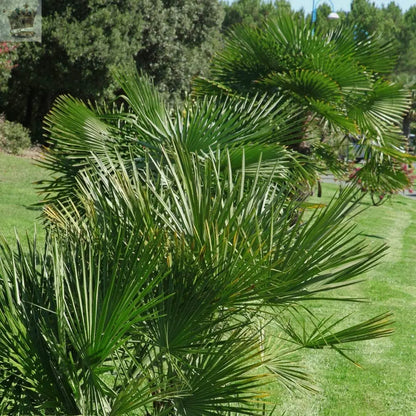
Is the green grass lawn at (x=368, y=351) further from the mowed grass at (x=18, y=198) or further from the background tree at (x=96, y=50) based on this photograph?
the background tree at (x=96, y=50)

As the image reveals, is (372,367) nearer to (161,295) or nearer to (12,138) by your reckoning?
(161,295)

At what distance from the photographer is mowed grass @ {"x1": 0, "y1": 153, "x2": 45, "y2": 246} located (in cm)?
1095

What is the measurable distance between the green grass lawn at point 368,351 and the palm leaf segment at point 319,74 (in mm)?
1158

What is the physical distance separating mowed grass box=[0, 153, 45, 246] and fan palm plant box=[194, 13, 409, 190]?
99.7 inches

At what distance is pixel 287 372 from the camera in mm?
3354

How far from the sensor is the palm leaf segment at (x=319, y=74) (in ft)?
23.6

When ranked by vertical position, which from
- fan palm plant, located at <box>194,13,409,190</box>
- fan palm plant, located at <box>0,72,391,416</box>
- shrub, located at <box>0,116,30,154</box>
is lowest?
shrub, located at <box>0,116,30,154</box>

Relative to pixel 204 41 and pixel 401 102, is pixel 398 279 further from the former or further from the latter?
pixel 204 41

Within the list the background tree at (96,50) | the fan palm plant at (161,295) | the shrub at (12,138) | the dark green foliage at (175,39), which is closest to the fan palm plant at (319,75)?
the fan palm plant at (161,295)

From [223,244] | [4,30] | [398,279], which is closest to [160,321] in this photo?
[223,244]

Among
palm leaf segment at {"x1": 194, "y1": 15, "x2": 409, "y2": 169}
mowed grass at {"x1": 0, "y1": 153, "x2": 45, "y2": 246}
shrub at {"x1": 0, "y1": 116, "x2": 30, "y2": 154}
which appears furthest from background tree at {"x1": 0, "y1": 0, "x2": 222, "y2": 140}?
palm leaf segment at {"x1": 194, "y1": 15, "x2": 409, "y2": 169}

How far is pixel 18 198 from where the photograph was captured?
13.9 metres

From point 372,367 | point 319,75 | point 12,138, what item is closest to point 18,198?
point 319,75

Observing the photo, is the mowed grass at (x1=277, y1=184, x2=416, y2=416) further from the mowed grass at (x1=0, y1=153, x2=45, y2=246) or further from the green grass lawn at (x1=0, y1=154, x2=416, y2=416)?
the mowed grass at (x1=0, y1=153, x2=45, y2=246)
